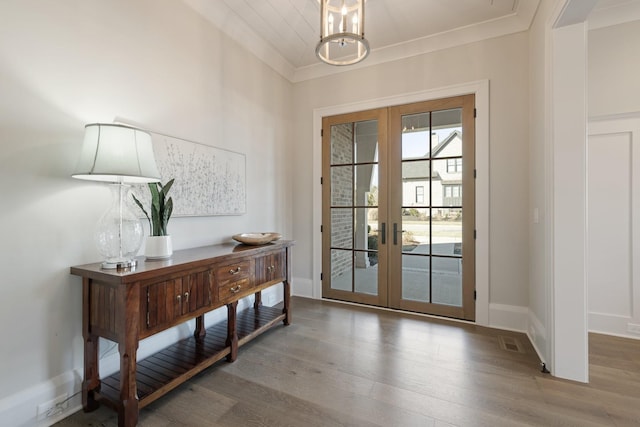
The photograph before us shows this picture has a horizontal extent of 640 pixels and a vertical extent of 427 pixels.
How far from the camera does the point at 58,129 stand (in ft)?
5.42

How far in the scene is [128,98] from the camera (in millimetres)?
2008

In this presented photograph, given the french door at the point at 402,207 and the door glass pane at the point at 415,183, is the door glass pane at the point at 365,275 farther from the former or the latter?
the door glass pane at the point at 415,183

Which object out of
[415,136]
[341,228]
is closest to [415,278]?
[341,228]

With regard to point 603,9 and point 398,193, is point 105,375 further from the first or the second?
point 603,9

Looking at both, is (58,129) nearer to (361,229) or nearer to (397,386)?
(397,386)

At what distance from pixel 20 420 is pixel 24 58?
1.88 m

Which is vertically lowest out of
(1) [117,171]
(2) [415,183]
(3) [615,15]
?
(1) [117,171]

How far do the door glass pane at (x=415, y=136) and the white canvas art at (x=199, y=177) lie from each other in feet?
6.00

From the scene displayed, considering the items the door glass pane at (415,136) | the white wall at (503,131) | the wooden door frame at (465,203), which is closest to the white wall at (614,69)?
the white wall at (503,131)

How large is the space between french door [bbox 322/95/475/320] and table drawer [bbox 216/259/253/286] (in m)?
1.51

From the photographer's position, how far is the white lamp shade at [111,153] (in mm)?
1494

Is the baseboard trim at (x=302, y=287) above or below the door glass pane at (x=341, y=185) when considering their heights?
below

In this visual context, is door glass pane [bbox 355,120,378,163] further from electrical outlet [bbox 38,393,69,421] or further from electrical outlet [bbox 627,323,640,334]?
electrical outlet [bbox 38,393,69,421]

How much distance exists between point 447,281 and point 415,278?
330 millimetres
